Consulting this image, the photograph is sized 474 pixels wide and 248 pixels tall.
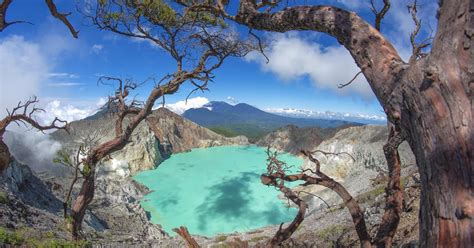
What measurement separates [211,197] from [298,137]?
115 feet

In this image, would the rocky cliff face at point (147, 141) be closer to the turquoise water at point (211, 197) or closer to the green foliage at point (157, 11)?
the turquoise water at point (211, 197)

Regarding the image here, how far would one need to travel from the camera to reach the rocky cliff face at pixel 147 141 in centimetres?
4734

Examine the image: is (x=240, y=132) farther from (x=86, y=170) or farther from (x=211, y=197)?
(x=86, y=170)

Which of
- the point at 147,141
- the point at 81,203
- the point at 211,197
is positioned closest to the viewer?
the point at 81,203

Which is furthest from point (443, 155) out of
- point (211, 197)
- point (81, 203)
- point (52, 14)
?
point (211, 197)

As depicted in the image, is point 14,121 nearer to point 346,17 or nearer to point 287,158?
point 346,17

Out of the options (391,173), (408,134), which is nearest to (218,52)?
(391,173)

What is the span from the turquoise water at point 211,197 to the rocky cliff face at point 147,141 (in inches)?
102

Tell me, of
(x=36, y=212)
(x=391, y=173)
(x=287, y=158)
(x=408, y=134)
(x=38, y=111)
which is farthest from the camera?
(x=287, y=158)

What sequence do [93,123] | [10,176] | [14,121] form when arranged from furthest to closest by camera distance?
[93,123] → [10,176] → [14,121]

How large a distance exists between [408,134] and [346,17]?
1058mm

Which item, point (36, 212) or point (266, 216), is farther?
point (266, 216)

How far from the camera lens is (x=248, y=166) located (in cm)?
6047

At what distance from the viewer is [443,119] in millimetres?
1581
